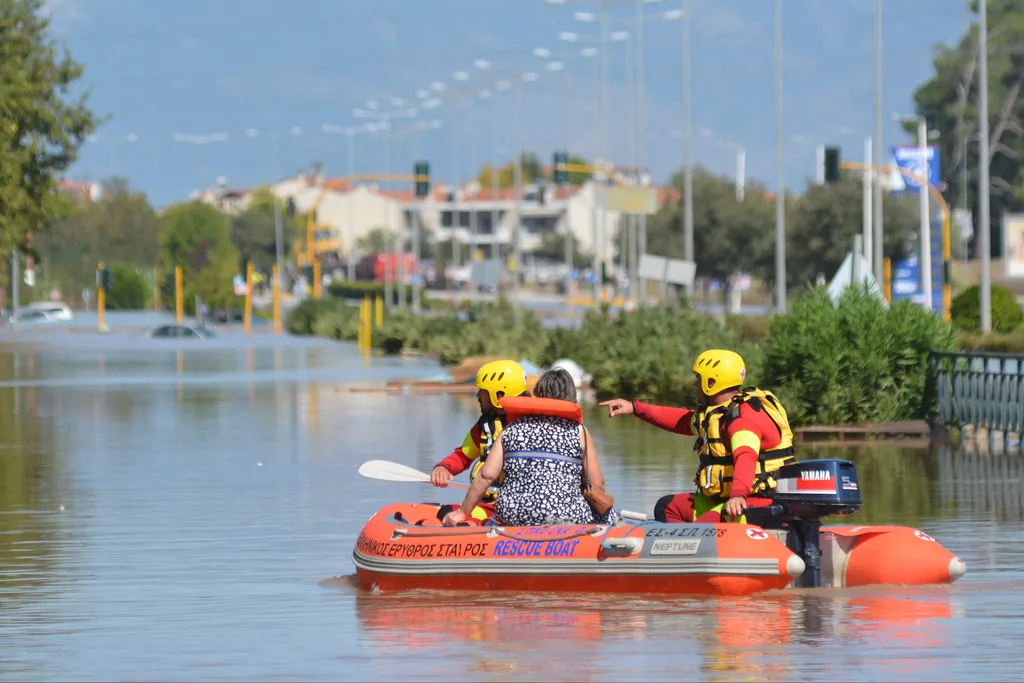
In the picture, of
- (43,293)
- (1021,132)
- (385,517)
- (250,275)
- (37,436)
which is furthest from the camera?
(43,293)

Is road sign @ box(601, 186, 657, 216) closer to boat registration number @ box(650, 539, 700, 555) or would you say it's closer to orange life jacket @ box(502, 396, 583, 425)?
orange life jacket @ box(502, 396, 583, 425)

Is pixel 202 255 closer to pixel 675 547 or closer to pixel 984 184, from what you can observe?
pixel 984 184

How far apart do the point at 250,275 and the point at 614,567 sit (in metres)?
Answer: 81.5

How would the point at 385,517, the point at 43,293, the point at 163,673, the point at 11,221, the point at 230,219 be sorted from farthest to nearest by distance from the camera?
the point at 230,219
the point at 43,293
the point at 11,221
the point at 385,517
the point at 163,673

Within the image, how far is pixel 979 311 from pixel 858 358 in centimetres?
1978

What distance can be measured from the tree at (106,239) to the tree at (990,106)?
2138 inches

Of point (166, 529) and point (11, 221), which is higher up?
point (11, 221)

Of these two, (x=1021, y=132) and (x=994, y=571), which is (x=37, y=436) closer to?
(x=994, y=571)

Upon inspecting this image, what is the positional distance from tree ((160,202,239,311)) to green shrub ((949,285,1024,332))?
208 feet

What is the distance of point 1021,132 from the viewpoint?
405 ft

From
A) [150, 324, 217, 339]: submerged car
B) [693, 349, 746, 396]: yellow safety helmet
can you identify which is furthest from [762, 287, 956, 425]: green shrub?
[150, 324, 217, 339]: submerged car

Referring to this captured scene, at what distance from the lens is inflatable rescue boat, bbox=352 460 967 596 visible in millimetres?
12727

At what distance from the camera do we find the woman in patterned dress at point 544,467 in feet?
44.0

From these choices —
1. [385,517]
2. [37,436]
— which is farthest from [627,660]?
[37,436]
